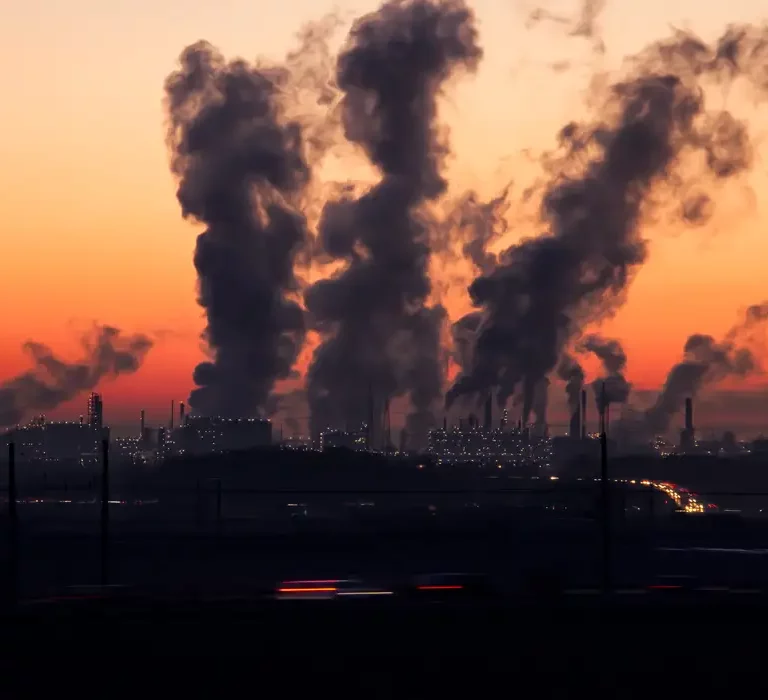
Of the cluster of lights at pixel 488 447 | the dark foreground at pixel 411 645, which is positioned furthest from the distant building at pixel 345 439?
the dark foreground at pixel 411 645

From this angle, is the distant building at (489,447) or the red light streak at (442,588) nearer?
the red light streak at (442,588)

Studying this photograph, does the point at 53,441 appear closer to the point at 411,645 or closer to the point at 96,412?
the point at 96,412

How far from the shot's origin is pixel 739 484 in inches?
3927

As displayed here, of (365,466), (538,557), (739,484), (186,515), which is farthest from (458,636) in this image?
(739,484)

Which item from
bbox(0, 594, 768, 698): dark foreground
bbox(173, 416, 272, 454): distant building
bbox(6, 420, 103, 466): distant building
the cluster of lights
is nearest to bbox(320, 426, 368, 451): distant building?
bbox(173, 416, 272, 454): distant building

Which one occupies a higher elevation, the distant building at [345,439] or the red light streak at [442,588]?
the distant building at [345,439]

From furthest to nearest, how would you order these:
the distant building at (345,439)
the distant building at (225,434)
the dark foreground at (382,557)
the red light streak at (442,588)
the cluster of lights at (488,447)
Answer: the cluster of lights at (488,447) → the distant building at (345,439) → the distant building at (225,434) → the dark foreground at (382,557) → the red light streak at (442,588)

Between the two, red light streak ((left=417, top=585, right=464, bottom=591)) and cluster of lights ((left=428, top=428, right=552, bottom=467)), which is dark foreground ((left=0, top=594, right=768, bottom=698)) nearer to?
red light streak ((left=417, top=585, right=464, bottom=591))

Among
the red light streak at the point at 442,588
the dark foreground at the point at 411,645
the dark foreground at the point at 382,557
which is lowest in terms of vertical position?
the dark foreground at the point at 382,557

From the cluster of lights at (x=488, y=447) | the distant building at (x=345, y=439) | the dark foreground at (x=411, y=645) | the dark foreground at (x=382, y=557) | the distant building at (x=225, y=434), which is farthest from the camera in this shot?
the cluster of lights at (x=488, y=447)

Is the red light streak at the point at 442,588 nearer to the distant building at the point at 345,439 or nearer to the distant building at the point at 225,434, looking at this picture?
the distant building at the point at 225,434

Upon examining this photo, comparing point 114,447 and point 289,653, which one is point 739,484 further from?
point 289,653

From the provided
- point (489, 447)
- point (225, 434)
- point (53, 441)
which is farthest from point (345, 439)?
point (53, 441)

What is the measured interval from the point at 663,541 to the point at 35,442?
4377 inches
